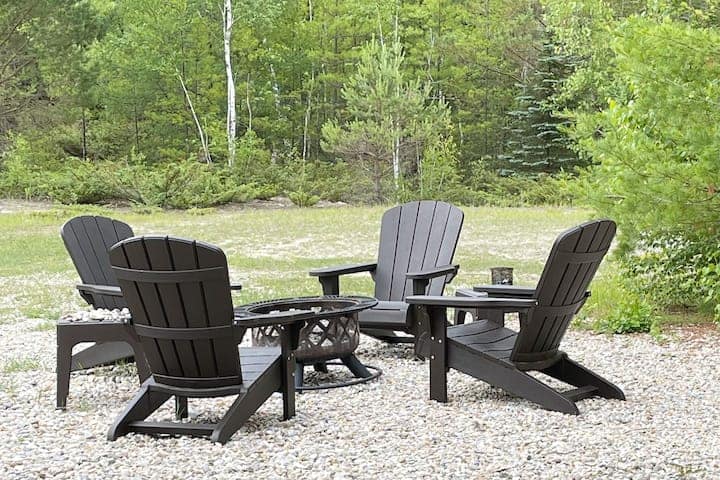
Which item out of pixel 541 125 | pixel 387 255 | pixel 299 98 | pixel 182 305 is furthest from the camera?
pixel 299 98

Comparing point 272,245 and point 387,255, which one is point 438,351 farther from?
point 272,245

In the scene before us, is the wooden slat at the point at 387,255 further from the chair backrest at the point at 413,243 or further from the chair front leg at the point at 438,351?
the chair front leg at the point at 438,351

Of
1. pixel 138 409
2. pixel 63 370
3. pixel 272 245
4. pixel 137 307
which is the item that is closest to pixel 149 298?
pixel 137 307

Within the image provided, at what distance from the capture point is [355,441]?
3361 mm

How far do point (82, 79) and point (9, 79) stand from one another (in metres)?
1.90

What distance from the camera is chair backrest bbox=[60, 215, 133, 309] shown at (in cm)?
461

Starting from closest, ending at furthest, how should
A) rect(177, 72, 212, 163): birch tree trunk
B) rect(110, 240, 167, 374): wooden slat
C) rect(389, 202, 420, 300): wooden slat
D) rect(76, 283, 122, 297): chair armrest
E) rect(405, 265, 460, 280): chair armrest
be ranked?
rect(110, 240, 167, 374): wooden slat < rect(76, 283, 122, 297): chair armrest < rect(405, 265, 460, 280): chair armrest < rect(389, 202, 420, 300): wooden slat < rect(177, 72, 212, 163): birch tree trunk

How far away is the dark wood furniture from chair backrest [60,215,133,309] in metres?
0.79

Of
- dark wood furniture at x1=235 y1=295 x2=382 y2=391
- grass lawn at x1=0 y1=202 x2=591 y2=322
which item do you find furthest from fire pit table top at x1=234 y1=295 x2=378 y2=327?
grass lawn at x1=0 y1=202 x2=591 y2=322

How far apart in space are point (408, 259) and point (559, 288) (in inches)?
72.1

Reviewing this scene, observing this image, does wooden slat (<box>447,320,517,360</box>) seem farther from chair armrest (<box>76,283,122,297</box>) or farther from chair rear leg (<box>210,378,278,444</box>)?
chair armrest (<box>76,283,122,297</box>)

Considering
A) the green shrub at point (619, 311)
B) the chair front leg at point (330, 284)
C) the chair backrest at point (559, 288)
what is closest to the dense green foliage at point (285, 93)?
the green shrub at point (619, 311)

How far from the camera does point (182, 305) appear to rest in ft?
10.6

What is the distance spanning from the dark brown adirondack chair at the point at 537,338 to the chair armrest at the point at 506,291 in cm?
2
